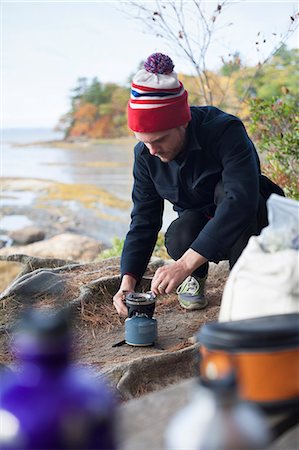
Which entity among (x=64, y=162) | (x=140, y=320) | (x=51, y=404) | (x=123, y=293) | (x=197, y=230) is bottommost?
(x=64, y=162)

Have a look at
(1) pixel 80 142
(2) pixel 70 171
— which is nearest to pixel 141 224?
(2) pixel 70 171

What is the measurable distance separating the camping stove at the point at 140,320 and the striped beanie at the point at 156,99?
75 cm

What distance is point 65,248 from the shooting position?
761 cm

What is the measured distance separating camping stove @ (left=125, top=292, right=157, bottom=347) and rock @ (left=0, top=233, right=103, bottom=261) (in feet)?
13.1

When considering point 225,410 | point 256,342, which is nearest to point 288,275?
point 256,342

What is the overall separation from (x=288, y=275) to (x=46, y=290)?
2.64 meters

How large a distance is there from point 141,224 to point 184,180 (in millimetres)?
285

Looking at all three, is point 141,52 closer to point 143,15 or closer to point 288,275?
point 143,15

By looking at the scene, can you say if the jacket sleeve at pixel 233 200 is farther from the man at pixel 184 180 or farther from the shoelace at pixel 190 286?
the shoelace at pixel 190 286

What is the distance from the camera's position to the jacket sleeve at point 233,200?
8.86ft

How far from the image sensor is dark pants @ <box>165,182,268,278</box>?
3035 millimetres

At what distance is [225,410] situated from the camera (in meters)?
1.02

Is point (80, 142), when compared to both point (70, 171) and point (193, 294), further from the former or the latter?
point (193, 294)

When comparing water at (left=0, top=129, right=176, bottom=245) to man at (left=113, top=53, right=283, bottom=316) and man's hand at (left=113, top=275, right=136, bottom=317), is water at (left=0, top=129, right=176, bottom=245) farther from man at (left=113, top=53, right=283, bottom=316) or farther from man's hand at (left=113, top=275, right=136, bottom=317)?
man's hand at (left=113, top=275, right=136, bottom=317)
